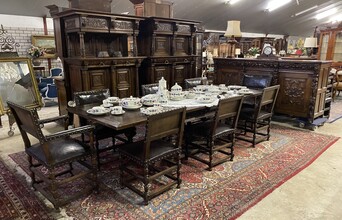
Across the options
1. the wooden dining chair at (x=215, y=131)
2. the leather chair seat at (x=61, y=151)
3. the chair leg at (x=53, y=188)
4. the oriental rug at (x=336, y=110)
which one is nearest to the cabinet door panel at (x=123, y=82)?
the wooden dining chair at (x=215, y=131)

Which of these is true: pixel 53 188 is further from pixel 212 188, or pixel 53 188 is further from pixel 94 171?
pixel 212 188

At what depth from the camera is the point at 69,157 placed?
229 centimetres

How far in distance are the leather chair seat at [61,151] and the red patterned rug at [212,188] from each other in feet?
1.43

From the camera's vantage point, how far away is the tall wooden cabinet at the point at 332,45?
8375mm

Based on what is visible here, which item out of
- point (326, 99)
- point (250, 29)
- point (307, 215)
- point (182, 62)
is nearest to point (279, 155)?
point (307, 215)

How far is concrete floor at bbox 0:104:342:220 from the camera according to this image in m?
2.21

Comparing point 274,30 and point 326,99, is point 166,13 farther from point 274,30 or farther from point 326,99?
point 274,30

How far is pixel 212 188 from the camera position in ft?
8.49

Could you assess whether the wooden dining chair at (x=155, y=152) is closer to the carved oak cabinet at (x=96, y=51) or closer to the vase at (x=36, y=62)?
the carved oak cabinet at (x=96, y=51)

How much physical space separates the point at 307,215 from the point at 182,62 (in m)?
3.88

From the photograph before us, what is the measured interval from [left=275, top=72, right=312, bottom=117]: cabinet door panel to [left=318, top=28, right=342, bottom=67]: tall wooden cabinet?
4788mm

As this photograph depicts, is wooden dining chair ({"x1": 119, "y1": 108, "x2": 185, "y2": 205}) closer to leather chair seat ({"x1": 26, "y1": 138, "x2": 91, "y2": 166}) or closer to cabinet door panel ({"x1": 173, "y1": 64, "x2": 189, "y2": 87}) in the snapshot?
leather chair seat ({"x1": 26, "y1": 138, "x2": 91, "y2": 166})

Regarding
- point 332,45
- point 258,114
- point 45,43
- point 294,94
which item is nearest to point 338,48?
point 332,45

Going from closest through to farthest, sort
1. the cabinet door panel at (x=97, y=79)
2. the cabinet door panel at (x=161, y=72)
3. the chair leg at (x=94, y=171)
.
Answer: the chair leg at (x=94, y=171) < the cabinet door panel at (x=97, y=79) < the cabinet door panel at (x=161, y=72)
